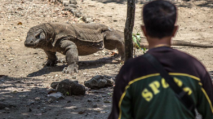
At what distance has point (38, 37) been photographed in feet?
21.6

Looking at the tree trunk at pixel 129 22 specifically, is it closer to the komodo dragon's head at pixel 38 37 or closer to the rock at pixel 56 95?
the rock at pixel 56 95

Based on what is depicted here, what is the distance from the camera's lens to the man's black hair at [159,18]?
1392 mm

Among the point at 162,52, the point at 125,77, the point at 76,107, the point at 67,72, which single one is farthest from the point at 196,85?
the point at 67,72

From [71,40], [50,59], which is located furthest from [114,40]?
[50,59]

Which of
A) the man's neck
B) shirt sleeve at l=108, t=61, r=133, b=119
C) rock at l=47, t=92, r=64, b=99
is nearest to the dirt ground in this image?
rock at l=47, t=92, r=64, b=99

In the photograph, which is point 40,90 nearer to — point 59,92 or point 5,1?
point 59,92

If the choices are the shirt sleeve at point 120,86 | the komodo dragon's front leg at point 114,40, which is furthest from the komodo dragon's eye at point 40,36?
the shirt sleeve at point 120,86

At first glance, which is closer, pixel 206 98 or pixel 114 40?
pixel 206 98

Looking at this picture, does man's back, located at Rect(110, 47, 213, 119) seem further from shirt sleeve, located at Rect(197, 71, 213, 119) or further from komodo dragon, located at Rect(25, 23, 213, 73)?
komodo dragon, located at Rect(25, 23, 213, 73)

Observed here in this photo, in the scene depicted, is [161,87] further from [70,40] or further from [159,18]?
[70,40]

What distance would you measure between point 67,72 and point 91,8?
6.18 m

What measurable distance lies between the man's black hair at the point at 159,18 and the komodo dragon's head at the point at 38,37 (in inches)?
206

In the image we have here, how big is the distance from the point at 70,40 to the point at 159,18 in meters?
5.91

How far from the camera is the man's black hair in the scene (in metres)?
1.39
